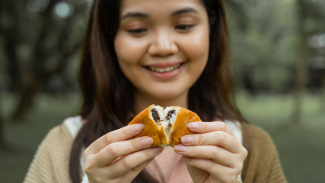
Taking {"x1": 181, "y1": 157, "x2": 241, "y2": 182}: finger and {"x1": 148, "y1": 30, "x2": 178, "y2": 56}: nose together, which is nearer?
{"x1": 181, "y1": 157, "x2": 241, "y2": 182}: finger

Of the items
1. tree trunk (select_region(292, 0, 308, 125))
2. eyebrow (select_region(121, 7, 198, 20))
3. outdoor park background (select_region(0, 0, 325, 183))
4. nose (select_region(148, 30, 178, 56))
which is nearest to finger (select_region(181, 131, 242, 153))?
nose (select_region(148, 30, 178, 56))

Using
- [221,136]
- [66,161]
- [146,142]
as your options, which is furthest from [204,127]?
[66,161]

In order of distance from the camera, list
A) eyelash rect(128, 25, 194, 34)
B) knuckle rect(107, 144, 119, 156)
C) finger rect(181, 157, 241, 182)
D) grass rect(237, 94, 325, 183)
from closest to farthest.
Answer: knuckle rect(107, 144, 119, 156)
finger rect(181, 157, 241, 182)
eyelash rect(128, 25, 194, 34)
grass rect(237, 94, 325, 183)

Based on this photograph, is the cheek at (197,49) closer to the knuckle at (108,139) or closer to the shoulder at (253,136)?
the shoulder at (253,136)

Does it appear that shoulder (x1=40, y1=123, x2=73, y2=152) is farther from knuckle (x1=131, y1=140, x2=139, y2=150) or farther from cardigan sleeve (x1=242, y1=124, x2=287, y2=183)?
cardigan sleeve (x1=242, y1=124, x2=287, y2=183)

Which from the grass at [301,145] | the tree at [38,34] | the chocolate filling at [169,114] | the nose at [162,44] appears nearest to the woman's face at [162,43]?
the nose at [162,44]


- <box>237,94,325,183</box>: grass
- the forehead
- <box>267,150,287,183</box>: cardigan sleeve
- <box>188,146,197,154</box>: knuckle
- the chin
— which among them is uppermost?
the forehead

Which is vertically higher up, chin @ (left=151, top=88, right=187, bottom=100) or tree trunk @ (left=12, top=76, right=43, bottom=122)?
chin @ (left=151, top=88, right=187, bottom=100)
